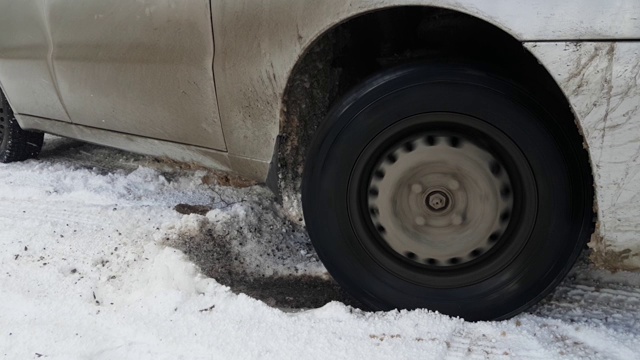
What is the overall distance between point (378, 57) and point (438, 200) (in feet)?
2.34

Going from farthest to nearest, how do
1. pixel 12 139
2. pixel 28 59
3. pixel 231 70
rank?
1. pixel 12 139
2. pixel 28 59
3. pixel 231 70

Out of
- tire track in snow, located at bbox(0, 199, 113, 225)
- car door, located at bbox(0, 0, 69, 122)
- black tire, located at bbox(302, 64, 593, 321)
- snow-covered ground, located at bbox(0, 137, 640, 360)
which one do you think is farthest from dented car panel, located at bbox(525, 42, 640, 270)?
car door, located at bbox(0, 0, 69, 122)

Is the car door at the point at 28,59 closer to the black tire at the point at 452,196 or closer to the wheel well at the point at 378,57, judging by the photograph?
the wheel well at the point at 378,57

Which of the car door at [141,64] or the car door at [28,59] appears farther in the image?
the car door at [28,59]

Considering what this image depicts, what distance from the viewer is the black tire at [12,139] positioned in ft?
14.2

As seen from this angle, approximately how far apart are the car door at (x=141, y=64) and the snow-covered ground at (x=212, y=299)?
1.89 ft

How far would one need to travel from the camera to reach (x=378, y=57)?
252cm

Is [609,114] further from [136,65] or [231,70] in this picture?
[136,65]

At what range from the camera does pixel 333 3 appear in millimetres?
2080

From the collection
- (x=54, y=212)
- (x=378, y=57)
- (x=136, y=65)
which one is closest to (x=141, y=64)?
(x=136, y=65)

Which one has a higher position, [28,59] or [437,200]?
[437,200]

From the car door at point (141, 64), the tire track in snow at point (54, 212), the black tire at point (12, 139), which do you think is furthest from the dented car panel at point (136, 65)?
the black tire at point (12, 139)

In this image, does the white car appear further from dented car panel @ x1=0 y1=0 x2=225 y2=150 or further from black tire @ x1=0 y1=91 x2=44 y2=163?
black tire @ x1=0 y1=91 x2=44 y2=163

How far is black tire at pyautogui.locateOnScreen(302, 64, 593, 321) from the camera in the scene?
2.08 metres
